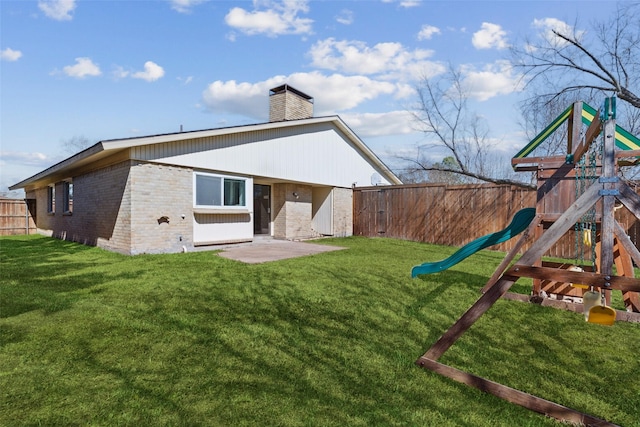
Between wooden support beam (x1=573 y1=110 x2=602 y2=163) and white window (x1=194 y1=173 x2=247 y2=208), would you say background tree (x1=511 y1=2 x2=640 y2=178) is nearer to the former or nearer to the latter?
wooden support beam (x1=573 y1=110 x2=602 y2=163)

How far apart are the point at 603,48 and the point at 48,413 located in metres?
15.6

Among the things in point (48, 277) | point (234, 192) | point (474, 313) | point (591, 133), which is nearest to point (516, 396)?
point (474, 313)

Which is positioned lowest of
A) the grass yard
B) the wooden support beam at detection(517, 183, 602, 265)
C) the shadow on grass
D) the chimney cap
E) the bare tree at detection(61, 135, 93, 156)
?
the grass yard

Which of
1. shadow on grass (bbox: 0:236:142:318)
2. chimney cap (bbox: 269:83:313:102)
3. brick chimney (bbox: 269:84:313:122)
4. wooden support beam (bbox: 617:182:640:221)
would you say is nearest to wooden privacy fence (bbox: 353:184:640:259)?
brick chimney (bbox: 269:84:313:122)

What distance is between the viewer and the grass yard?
224 cm

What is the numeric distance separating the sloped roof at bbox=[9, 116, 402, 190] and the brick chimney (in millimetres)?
1270

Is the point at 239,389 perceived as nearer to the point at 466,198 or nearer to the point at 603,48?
the point at 466,198

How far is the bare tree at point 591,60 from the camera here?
10039 mm

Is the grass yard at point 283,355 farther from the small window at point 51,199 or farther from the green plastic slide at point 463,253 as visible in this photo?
the small window at point 51,199

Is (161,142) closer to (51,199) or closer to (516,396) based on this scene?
(516,396)

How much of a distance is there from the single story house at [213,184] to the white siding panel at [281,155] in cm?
4

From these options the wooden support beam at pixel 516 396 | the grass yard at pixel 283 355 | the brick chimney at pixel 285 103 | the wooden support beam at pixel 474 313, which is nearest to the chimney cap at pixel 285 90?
the brick chimney at pixel 285 103

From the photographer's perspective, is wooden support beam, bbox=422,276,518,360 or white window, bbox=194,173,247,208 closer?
wooden support beam, bbox=422,276,518,360

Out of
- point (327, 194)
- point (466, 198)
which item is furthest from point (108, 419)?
point (327, 194)
